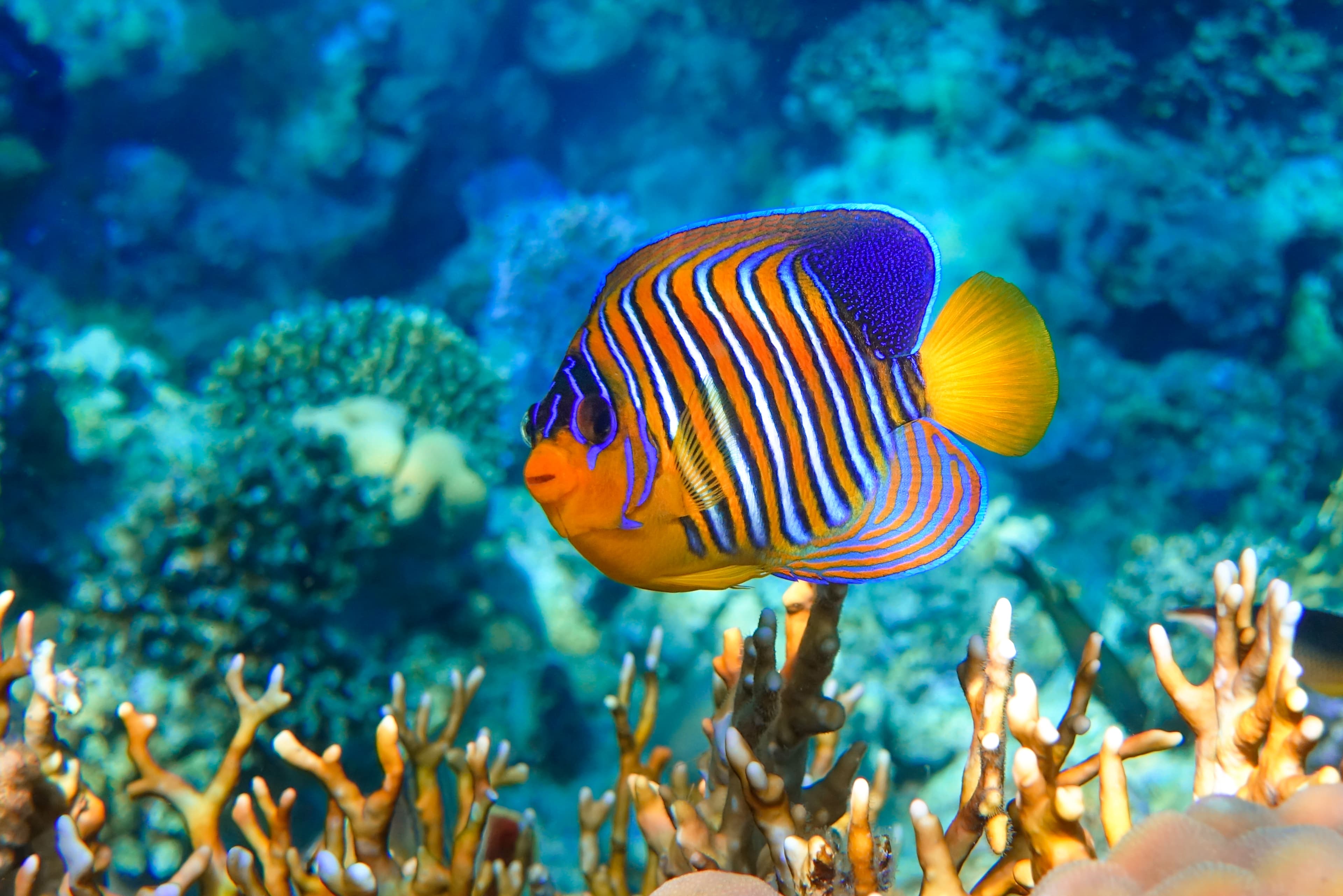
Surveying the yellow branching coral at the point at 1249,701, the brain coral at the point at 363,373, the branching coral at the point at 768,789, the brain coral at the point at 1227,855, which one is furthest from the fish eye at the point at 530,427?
the brain coral at the point at 363,373

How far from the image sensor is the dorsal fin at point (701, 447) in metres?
1.17

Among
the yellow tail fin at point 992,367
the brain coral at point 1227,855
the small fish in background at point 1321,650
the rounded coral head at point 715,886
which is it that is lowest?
the brain coral at point 1227,855

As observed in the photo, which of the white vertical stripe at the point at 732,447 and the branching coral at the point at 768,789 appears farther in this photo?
the branching coral at the point at 768,789

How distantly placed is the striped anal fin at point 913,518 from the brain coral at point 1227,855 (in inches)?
20.4

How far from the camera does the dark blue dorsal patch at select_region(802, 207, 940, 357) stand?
1301 millimetres

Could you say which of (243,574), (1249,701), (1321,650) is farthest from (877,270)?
(243,574)

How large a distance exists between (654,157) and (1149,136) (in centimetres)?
680

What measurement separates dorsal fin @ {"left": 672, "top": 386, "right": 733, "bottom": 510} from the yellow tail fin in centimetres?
38

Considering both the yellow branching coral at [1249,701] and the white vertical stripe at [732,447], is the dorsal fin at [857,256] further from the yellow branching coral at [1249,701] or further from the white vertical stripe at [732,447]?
the yellow branching coral at [1249,701]

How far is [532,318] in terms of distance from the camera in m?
8.81

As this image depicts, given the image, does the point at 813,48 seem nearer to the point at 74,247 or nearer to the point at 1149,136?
the point at 1149,136

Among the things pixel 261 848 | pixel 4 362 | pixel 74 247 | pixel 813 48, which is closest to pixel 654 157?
pixel 813 48

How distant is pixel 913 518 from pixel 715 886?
29.4 inches

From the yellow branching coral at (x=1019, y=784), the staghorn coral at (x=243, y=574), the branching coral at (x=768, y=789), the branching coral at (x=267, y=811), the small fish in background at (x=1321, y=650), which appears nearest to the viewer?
the yellow branching coral at (x=1019, y=784)
